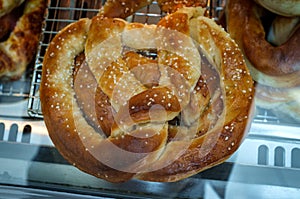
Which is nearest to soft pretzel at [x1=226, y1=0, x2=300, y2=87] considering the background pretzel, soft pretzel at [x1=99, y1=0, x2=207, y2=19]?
the background pretzel

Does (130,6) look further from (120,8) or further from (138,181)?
(138,181)

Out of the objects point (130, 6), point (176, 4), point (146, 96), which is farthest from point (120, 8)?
point (146, 96)

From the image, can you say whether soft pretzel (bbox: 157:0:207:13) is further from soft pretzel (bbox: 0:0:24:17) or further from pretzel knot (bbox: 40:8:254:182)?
soft pretzel (bbox: 0:0:24:17)

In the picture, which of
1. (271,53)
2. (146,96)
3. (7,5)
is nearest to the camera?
(146,96)

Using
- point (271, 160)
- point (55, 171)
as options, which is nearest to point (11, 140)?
point (55, 171)

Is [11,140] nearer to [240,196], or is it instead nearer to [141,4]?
[141,4]

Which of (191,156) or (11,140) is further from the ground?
(191,156)
